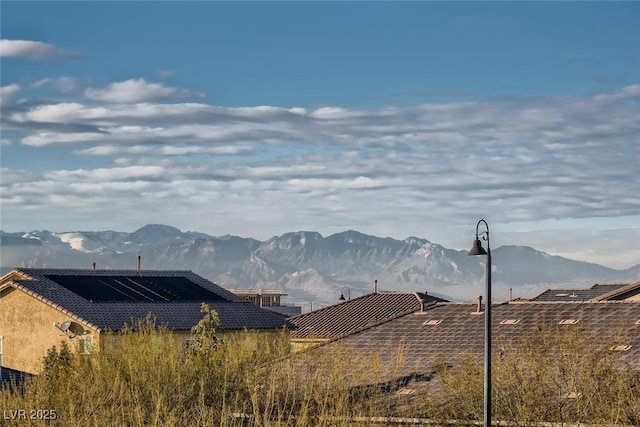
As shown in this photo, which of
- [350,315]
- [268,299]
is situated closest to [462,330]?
[350,315]

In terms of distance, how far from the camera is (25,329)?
178 ft

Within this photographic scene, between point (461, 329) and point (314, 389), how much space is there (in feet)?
33.2

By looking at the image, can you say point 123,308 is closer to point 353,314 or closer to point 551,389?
point 353,314

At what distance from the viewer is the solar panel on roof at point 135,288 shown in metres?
58.5

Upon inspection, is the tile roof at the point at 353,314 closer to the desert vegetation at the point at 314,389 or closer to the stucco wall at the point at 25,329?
the stucco wall at the point at 25,329

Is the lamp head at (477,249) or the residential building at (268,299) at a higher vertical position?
the residential building at (268,299)

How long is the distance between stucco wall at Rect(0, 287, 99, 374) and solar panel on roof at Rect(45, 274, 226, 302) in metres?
3.42

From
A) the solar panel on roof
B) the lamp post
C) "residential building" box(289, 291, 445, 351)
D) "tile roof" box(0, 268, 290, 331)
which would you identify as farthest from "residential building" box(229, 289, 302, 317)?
the lamp post

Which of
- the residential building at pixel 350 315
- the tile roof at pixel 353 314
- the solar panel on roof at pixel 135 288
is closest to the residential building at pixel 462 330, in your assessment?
the residential building at pixel 350 315

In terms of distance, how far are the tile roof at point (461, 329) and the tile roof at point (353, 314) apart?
645 inches

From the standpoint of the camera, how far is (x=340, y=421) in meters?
24.4

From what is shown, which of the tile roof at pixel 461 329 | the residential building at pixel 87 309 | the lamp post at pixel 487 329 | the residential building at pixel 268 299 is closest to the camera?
the lamp post at pixel 487 329

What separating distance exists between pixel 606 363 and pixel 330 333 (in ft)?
97.8

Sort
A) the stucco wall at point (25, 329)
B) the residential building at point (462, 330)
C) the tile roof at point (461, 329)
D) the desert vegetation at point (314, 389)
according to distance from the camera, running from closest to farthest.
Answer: the desert vegetation at point (314, 389)
the residential building at point (462, 330)
the tile roof at point (461, 329)
the stucco wall at point (25, 329)
